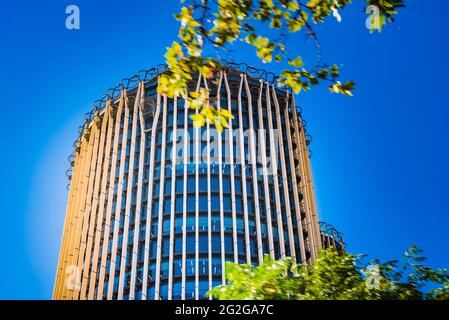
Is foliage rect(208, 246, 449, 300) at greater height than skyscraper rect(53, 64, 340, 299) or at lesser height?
lesser

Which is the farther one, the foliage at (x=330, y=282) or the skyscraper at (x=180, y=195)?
the skyscraper at (x=180, y=195)

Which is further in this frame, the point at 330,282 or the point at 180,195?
the point at 180,195

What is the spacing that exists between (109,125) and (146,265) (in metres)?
21.0

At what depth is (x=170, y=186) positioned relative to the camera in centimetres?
4953

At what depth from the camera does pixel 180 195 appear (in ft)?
160

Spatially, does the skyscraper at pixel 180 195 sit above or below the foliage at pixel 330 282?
above

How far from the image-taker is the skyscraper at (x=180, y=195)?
45156 millimetres

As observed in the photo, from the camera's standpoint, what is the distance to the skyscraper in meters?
45.2

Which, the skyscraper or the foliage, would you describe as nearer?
the foliage

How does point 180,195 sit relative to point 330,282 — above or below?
above
